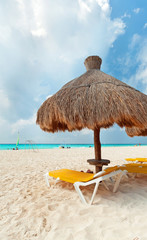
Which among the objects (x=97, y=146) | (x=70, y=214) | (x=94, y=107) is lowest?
(x=70, y=214)

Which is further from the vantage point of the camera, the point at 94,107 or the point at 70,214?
the point at 94,107

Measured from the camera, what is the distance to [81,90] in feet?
8.41

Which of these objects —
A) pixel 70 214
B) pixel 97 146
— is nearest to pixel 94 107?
pixel 97 146

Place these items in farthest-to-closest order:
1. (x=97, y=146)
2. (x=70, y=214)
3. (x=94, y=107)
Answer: (x=97, y=146) < (x=94, y=107) < (x=70, y=214)

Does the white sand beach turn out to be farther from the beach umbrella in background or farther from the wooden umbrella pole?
the beach umbrella in background

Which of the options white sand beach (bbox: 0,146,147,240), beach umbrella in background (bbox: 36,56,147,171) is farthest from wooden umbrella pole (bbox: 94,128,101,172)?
beach umbrella in background (bbox: 36,56,147,171)

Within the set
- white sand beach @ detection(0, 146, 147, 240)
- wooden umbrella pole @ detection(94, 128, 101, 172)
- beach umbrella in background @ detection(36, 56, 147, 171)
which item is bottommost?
white sand beach @ detection(0, 146, 147, 240)

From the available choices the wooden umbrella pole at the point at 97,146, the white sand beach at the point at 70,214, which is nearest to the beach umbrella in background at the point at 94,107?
the wooden umbrella pole at the point at 97,146

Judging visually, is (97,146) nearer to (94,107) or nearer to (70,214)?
(94,107)

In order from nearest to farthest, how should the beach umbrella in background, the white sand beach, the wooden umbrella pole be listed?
the white sand beach
the beach umbrella in background
the wooden umbrella pole

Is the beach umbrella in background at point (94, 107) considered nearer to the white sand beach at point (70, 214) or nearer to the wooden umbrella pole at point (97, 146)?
the wooden umbrella pole at point (97, 146)

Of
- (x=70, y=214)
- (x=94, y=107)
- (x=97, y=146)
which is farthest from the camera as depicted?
(x=97, y=146)

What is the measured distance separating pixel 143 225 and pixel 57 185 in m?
1.83

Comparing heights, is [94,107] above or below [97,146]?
above
